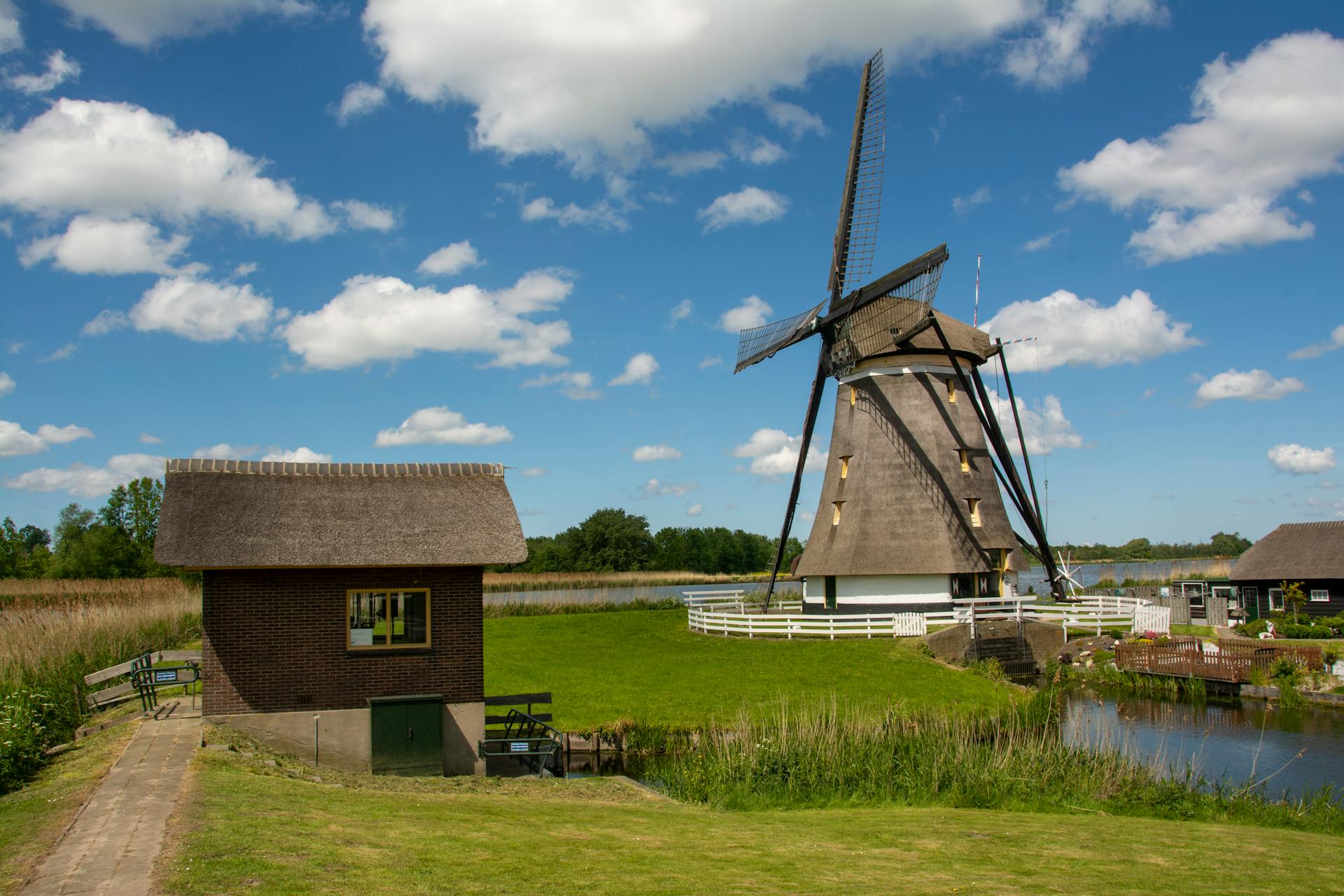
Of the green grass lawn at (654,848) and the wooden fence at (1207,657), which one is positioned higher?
the green grass lawn at (654,848)

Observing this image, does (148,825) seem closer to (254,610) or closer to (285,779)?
(285,779)

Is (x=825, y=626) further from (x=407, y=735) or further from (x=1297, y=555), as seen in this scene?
(x=1297, y=555)

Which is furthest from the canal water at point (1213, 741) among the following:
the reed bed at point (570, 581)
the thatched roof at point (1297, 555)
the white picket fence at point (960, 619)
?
the reed bed at point (570, 581)

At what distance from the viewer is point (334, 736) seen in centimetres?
1429

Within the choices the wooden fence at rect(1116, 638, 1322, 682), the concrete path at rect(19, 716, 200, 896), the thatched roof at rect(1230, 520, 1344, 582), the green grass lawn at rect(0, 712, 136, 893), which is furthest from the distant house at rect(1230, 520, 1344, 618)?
the green grass lawn at rect(0, 712, 136, 893)

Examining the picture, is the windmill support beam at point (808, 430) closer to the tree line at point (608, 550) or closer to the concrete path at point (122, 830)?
the concrete path at point (122, 830)

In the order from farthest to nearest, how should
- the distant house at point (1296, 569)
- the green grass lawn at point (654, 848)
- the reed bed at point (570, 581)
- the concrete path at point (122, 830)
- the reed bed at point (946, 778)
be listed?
the reed bed at point (570, 581) → the distant house at point (1296, 569) → the reed bed at point (946, 778) → the green grass lawn at point (654, 848) → the concrete path at point (122, 830)

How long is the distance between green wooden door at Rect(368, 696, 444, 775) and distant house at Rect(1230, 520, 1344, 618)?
3153 centimetres

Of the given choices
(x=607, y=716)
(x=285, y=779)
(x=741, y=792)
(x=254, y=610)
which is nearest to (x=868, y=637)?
(x=607, y=716)

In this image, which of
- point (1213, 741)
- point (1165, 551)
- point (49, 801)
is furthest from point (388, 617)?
point (1165, 551)

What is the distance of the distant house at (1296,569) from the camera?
32875 millimetres

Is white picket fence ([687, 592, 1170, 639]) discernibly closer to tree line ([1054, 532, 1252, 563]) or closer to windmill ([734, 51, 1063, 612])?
windmill ([734, 51, 1063, 612])

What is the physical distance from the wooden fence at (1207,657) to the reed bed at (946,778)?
35.7 ft

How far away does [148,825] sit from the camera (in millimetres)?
7594
